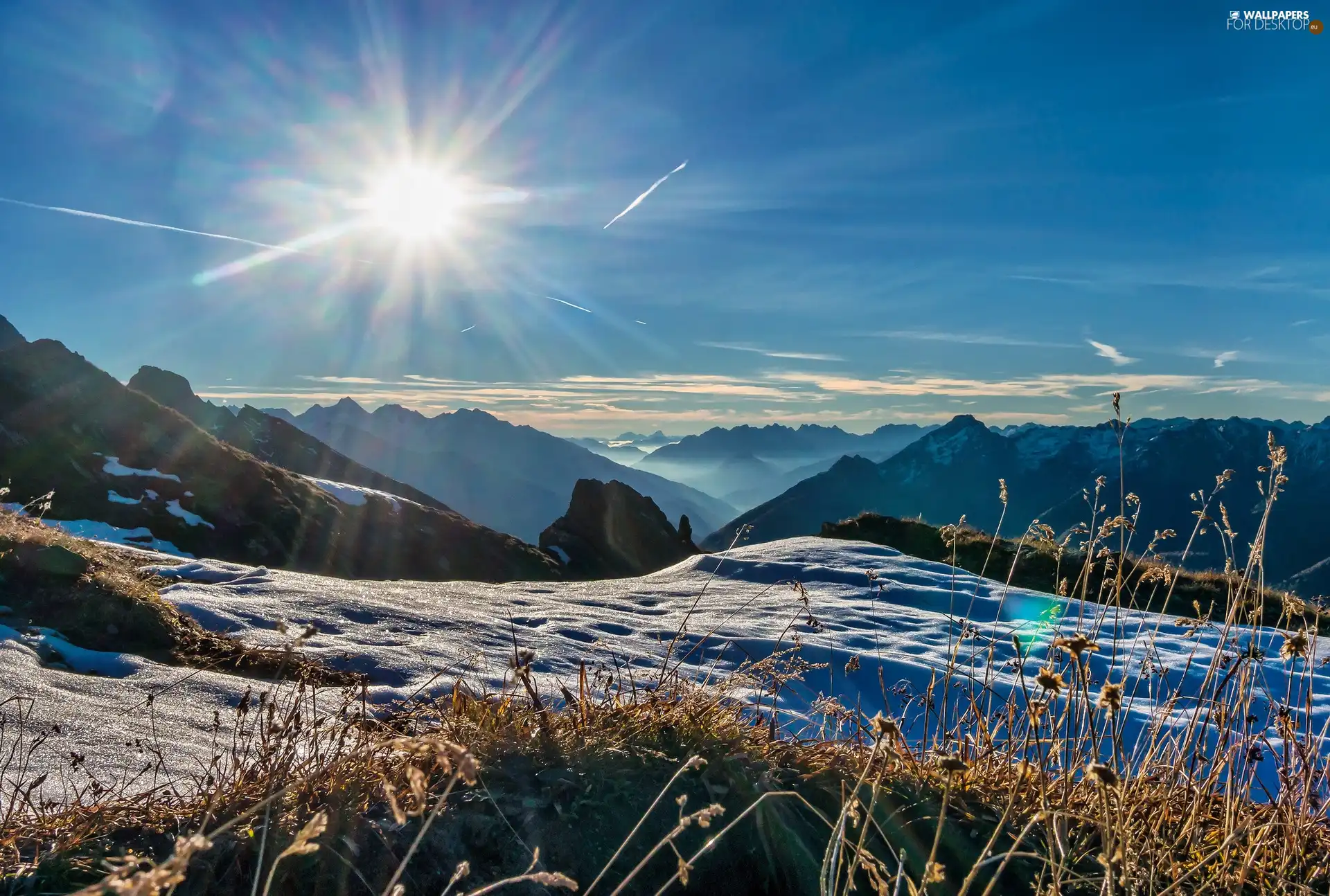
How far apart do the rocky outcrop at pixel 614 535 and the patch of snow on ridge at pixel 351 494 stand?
1046cm

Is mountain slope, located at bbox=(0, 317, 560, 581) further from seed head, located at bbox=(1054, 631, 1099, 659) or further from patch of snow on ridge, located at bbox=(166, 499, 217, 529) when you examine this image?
seed head, located at bbox=(1054, 631, 1099, 659)

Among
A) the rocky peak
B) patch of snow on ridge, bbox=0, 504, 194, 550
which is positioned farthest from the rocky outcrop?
the rocky peak

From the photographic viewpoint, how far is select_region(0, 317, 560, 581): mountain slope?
100 ft

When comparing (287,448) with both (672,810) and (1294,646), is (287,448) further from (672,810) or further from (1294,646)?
(1294,646)

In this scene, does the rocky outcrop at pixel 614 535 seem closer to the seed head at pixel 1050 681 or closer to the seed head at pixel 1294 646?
the seed head at pixel 1294 646

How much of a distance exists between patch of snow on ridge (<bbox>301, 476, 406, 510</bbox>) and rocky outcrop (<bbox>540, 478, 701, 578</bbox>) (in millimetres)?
10463

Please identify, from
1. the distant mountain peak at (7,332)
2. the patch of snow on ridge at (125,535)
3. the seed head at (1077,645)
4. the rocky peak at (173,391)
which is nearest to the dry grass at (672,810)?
the seed head at (1077,645)

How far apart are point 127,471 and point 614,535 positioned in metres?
29.7

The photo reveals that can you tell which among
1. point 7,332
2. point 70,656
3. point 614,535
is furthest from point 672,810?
point 7,332

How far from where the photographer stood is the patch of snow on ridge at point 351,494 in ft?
152

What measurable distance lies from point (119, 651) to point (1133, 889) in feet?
22.4

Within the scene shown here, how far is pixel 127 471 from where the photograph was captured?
34.6 metres

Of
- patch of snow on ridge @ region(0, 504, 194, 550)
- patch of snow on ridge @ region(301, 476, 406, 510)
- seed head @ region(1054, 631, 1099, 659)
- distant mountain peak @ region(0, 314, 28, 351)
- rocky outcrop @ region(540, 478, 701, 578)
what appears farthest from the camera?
distant mountain peak @ region(0, 314, 28, 351)

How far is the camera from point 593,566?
5178cm
